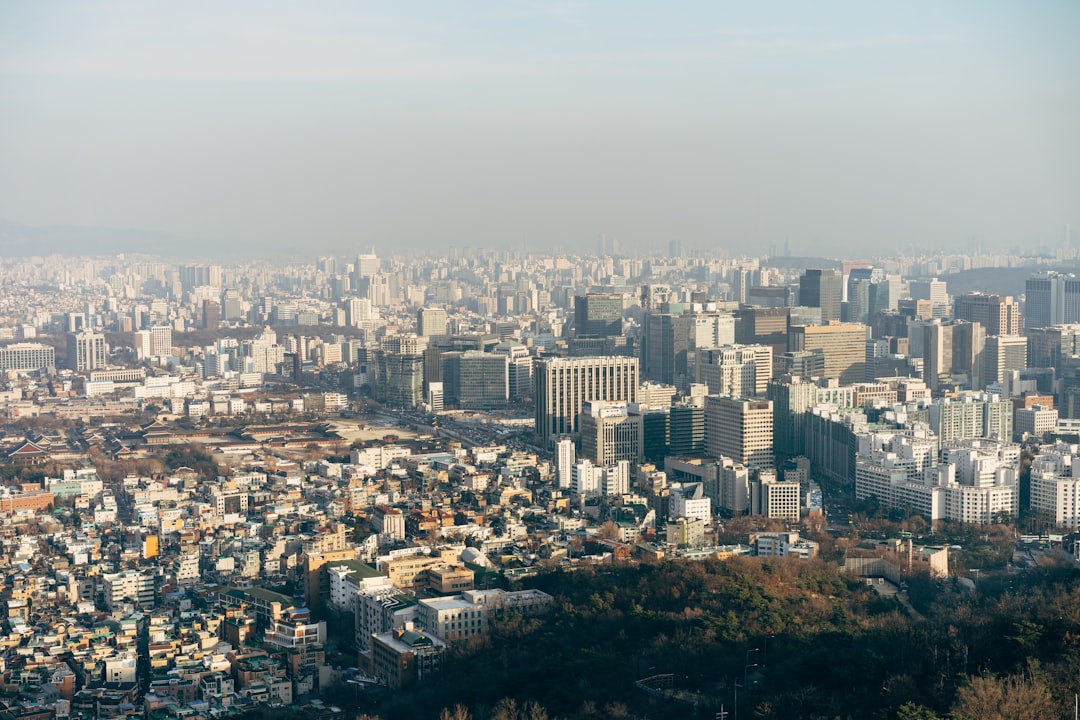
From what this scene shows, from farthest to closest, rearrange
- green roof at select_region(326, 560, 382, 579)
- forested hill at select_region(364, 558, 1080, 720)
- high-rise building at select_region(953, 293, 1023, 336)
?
1. high-rise building at select_region(953, 293, 1023, 336)
2. green roof at select_region(326, 560, 382, 579)
3. forested hill at select_region(364, 558, 1080, 720)

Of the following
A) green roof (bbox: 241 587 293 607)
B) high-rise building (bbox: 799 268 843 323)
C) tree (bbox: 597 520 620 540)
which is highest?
high-rise building (bbox: 799 268 843 323)

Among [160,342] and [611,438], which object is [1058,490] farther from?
[160,342]

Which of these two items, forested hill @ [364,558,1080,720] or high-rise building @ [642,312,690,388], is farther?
high-rise building @ [642,312,690,388]

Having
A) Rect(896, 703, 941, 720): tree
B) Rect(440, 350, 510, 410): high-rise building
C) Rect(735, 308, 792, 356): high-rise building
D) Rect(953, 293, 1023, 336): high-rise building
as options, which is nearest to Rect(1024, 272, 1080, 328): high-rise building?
Rect(953, 293, 1023, 336): high-rise building

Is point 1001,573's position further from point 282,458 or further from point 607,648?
point 282,458

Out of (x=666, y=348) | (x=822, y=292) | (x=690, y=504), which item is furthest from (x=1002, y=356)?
(x=690, y=504)

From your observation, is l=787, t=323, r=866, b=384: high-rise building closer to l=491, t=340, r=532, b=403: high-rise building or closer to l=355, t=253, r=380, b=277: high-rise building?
l=491, t=340, r=532, b=403: high-rise building

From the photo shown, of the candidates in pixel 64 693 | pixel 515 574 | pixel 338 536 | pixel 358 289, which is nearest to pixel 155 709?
pixel 64 693

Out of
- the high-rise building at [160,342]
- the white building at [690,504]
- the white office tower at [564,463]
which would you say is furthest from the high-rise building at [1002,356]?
the high-rise building at [160,342]
